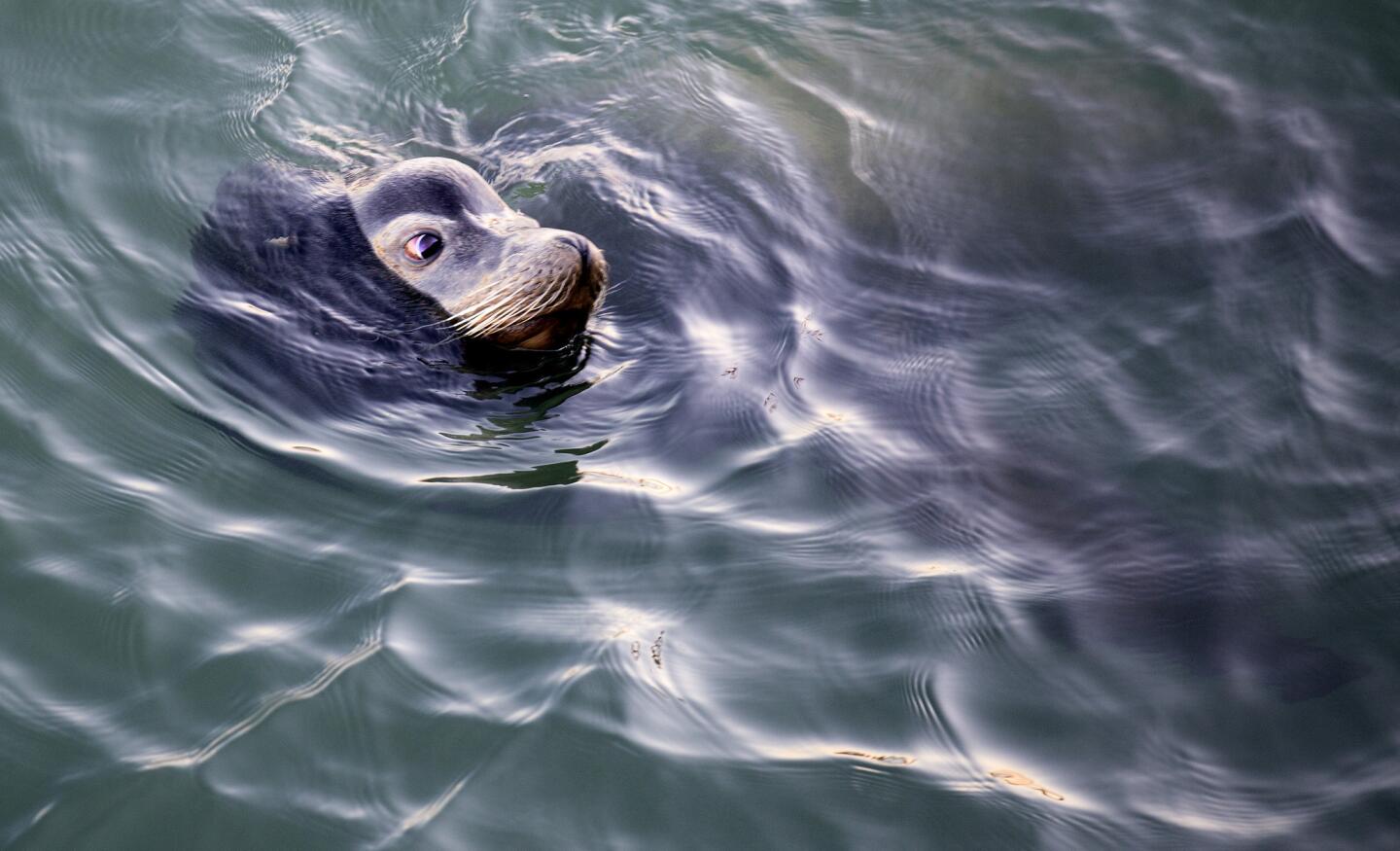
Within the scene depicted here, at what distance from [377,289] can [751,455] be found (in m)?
1.55

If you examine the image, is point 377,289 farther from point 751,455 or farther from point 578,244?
point 751,455

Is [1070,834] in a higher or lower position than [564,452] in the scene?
higher

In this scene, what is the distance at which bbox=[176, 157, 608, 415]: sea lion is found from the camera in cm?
434

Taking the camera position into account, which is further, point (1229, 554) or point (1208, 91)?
point (1208, 91)

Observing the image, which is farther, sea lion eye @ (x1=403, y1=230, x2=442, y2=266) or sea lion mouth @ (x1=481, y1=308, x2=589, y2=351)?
sea lion eye @ (x1=403, y1=230, x2=442, y2=266)

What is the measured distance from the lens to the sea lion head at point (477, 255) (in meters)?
4.32

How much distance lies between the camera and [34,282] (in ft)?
14.8

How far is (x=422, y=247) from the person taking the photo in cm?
470

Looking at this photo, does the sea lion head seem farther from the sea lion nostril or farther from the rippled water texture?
the rippled water texture

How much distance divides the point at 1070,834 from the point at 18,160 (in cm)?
464

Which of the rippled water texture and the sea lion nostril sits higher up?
the sea lion nostril

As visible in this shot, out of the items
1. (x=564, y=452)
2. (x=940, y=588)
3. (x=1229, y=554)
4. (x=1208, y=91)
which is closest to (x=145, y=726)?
(x=564, y=452)

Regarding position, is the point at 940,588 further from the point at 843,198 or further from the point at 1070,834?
the point at 843,198

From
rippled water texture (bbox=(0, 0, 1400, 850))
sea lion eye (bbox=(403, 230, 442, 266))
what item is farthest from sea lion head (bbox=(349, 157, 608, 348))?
rippled water texture (bbox=(0, 0, 1400, 850))
